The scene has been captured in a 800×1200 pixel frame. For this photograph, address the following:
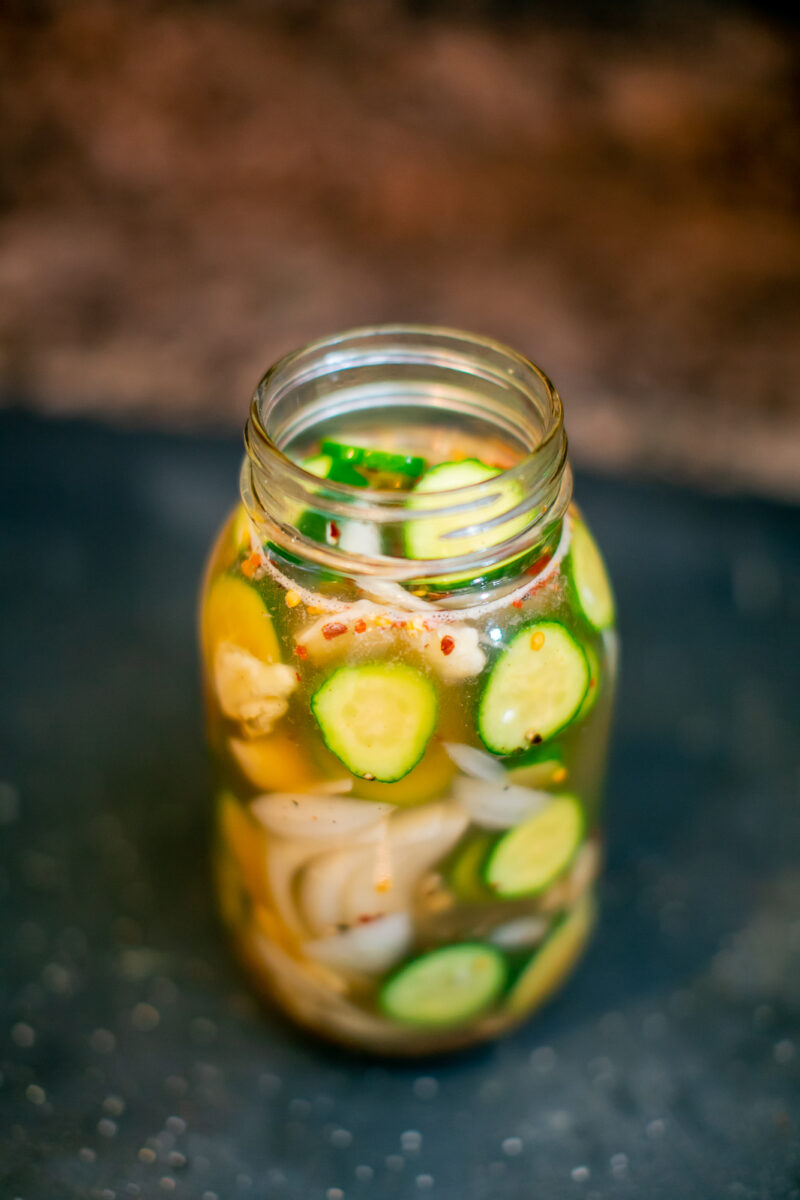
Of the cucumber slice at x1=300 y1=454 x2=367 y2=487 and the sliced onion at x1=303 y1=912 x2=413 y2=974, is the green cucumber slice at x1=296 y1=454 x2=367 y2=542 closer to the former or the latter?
the cucumber slice at x1=300 y1=454 x2=367 y2=487

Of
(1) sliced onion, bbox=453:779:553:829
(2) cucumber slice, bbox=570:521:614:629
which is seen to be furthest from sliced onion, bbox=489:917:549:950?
(2) cucumber slice, bbox=570:521:614:629

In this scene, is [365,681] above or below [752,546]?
above

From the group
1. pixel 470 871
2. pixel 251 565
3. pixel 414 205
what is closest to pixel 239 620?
pixel 251 565

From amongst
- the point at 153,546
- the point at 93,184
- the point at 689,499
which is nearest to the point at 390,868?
the point at 153,546

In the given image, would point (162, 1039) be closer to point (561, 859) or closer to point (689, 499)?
point (561, 859)

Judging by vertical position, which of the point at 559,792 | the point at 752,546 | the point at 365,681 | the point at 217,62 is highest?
the point at 217,62

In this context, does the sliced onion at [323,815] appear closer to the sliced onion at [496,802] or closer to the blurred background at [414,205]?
the sliced onion at [496,802]

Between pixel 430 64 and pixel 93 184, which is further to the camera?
pixel 93 184
